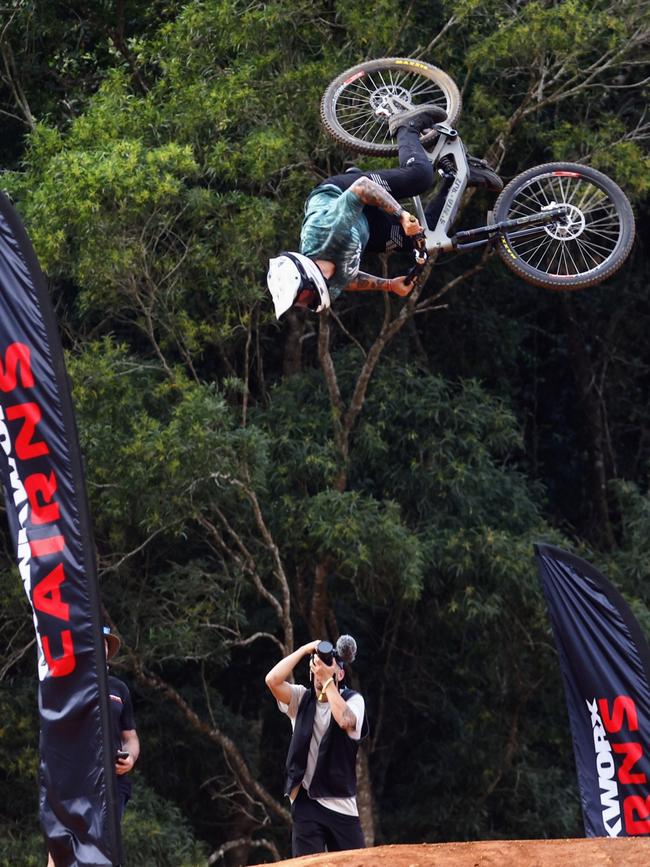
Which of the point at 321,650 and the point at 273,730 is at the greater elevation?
the point at 321,650

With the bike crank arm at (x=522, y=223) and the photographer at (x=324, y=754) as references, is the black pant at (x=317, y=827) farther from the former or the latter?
the bike crank arm at (x=522, y=223)

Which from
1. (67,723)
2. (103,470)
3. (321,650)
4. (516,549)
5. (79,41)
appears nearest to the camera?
(67,723)

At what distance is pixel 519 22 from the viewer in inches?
530

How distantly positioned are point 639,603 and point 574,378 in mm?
4936

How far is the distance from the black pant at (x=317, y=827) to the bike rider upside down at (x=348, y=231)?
2471mm

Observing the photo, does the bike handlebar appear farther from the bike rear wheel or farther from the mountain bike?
the bike rear wheel

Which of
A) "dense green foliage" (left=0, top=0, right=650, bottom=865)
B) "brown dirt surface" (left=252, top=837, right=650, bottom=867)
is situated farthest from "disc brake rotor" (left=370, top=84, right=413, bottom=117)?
"brown dirt surface" (left=252, top=837, right=650, bottom=867)

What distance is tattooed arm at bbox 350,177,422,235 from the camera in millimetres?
8055

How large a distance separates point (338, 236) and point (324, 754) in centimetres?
270

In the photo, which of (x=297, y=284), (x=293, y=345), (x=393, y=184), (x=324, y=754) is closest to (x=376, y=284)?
(x=393, y=184)

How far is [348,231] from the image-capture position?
806cm

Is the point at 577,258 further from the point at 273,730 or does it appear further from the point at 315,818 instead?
the point at 315,818

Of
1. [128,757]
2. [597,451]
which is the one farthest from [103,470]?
[597,451]

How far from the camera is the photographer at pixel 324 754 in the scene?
748 centimetres
